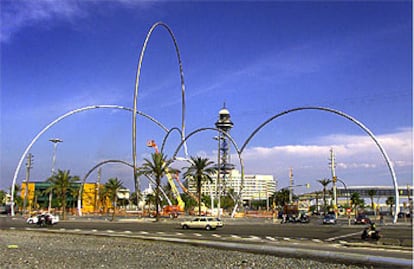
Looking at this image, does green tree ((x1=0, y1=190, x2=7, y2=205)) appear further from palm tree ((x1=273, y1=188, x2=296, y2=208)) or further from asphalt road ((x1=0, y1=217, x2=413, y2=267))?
asphalt road ((x1=0, y1=217, x2=413, y2=267))

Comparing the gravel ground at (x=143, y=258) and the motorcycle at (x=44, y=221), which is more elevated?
the motorcycle at (x=44, y=221)

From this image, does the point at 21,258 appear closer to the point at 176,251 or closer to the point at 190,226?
the point at 176,251

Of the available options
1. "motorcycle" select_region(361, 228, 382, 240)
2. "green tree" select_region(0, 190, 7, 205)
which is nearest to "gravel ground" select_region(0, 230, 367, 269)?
"motorcycle" select_region(361, 228, 382, 240)

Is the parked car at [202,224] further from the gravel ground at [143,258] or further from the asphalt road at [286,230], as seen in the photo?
the gravel ground at [143,258]

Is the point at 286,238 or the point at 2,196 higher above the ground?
the point at 2,196

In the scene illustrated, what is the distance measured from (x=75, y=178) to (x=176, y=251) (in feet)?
189

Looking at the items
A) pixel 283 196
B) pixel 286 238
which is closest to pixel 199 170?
pixel 286 238

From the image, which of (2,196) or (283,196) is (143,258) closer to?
(283,196)

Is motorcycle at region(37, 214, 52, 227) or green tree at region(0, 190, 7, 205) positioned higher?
green tree at region(0, 190, 7, 205)

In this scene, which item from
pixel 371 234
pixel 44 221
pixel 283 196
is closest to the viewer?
pixel 371 234

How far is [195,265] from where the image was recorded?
1783cm

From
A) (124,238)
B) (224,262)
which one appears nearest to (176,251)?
(224,262)

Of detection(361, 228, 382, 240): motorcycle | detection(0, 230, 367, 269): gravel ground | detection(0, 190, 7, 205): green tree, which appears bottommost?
detection(0, 230, 367, 269): gravel ground

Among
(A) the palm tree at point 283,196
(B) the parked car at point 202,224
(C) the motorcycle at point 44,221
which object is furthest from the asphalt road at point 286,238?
(A) the palm tree at point 283,196
